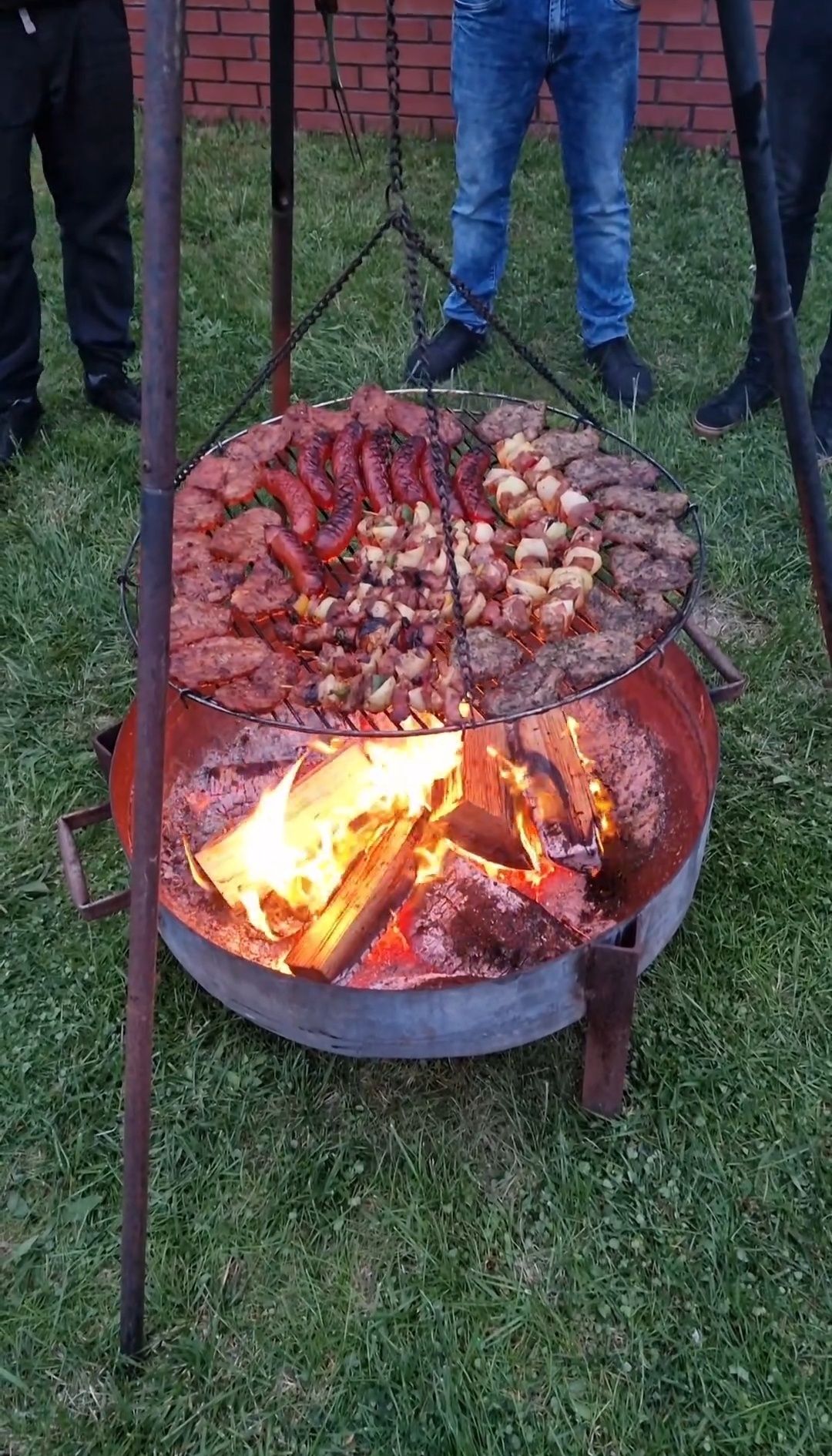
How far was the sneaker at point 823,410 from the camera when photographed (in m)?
4.22

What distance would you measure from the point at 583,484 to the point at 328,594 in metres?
0.67

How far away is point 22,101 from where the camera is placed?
381 cm

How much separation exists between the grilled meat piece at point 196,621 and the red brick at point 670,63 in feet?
16.5

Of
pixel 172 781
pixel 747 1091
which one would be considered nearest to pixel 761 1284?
pixel 747 1091

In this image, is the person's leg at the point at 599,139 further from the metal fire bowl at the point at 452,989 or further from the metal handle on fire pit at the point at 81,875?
the metal handle on fire pit at the point at 81,875

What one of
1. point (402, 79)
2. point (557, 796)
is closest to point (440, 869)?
point (557, 796)

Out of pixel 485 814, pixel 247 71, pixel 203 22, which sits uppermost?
pixel 203 22

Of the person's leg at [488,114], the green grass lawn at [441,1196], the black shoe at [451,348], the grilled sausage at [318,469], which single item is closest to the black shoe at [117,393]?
the black shoe at [451,348]

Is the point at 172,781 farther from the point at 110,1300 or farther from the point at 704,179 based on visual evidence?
the point at 704,179

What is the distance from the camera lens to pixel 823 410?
4.26 metres

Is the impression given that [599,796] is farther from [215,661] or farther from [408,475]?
[215,661]

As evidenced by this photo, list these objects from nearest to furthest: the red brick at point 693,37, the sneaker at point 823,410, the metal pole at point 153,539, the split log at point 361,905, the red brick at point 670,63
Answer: the metal pole at point 153,539 < the split log at point 361,905 < the sneaker at point 823,410 < the red brick at point 693,37 < the red brick at point 670,63

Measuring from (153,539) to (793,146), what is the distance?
3.46 metres

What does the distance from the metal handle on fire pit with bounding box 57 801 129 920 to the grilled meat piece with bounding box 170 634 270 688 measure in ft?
1.43
